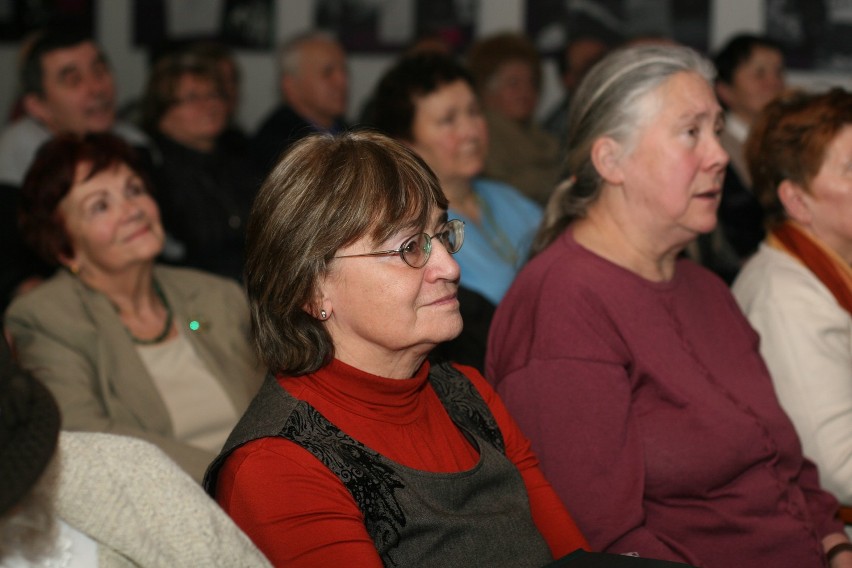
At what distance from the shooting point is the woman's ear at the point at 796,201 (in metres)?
2.51

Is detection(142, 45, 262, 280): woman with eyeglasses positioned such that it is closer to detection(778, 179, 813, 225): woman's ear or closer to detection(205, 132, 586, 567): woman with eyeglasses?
detection(778, 179, 813, 225): woman's ear

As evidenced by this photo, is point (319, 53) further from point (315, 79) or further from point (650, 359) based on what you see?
point (650, 359)

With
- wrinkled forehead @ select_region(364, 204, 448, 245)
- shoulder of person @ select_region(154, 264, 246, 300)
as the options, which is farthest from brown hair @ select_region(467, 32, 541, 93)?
wrinkled forehead @ select_region(364, 204, 448, 245)

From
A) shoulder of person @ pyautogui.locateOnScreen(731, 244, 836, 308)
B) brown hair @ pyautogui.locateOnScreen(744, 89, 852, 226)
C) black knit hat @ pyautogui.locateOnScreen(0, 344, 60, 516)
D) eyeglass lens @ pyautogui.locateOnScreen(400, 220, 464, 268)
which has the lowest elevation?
shoulder of person @ pyautogui.locateOnScreen(731, 244, 836, 308)

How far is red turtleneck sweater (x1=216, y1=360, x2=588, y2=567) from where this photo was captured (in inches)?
56.2

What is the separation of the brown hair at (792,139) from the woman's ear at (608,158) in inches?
23.3

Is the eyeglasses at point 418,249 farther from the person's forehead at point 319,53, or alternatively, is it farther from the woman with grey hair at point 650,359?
the person's forehead at point 319,53

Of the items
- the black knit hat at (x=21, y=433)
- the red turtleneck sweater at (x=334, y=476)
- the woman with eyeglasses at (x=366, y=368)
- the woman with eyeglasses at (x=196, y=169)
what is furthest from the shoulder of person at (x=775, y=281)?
the woman with eyeglasses at (x=196, y=169)

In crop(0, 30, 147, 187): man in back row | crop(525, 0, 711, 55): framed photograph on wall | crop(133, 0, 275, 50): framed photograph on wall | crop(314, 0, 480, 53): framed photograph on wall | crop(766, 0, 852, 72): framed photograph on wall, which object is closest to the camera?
crop(0, 30, 147, 187): man in back row

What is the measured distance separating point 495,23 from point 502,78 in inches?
26.9

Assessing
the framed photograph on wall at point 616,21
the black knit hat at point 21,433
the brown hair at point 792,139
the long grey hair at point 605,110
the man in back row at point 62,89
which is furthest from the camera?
the framed photograph on wall at point 616,21

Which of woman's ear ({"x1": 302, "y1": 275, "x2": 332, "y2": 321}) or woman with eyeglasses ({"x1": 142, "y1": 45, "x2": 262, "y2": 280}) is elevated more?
woman's ear ({"x1": 302, "y1": 275, "x2": 332, "y2": 321})

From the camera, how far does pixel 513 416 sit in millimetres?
1992

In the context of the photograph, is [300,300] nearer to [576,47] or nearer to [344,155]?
[344,155]
